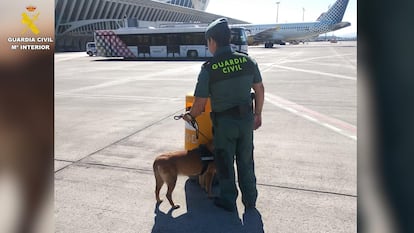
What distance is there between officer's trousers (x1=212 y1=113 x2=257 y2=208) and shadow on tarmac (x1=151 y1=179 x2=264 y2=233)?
0.16m

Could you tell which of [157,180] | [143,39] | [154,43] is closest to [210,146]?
[157,180]

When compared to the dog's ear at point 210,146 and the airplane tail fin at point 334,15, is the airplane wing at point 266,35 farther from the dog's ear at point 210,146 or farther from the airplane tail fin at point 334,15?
the dog's ear at point 210,146

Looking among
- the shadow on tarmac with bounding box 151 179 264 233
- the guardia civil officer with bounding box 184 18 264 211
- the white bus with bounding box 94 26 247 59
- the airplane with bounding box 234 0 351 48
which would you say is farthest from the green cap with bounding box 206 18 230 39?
the airplane with bounding box 234 0 351 48

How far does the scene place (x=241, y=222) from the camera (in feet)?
10.8

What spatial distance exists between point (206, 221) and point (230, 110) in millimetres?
1116

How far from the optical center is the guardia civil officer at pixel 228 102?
3193 millimetres

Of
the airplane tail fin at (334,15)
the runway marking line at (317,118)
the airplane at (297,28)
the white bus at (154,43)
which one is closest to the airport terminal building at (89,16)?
the airplane at (297,28)

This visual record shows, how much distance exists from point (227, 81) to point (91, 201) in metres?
2.02

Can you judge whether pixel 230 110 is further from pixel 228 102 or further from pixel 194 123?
pixel 194 123

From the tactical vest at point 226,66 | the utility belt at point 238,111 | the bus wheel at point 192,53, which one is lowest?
the utility belt at point 238,111

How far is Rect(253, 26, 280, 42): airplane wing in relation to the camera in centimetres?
5409

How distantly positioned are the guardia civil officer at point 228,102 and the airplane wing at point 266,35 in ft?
174

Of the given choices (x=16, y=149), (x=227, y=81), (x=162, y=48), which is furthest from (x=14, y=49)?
(x=162, y=48)

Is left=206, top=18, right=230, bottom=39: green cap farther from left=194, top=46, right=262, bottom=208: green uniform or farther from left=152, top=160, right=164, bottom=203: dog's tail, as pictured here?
left=152, top=160, right=164, bottom=203: dog's tail
